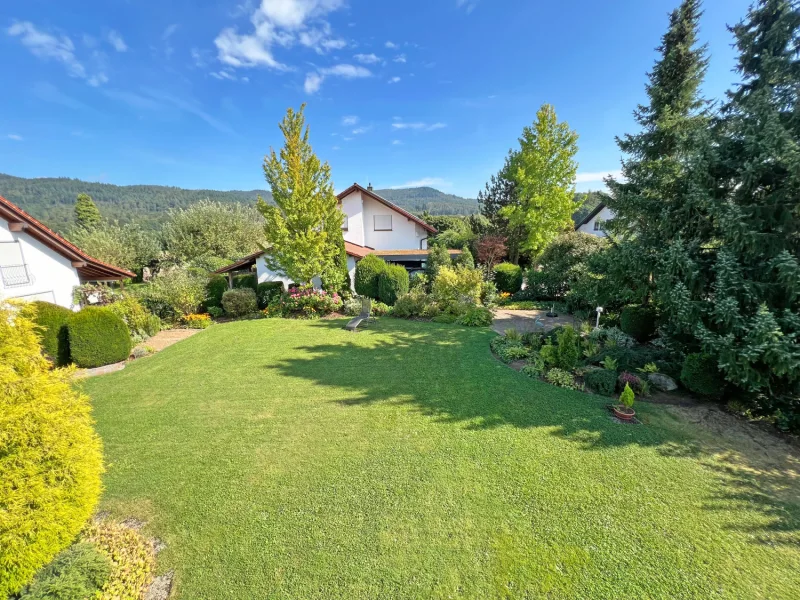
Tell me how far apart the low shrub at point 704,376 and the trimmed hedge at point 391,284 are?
1237 centimetres

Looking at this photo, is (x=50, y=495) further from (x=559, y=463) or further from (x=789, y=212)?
(x=789, y=212)

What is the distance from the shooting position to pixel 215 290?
17406 mm

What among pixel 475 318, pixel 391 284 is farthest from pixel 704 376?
pixel 391 284

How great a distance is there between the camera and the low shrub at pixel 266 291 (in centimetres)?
1728

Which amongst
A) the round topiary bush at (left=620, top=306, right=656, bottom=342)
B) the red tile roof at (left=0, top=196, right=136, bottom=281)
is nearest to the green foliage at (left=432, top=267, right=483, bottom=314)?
the round topiary bush at (left=620, top=306, right=656, bottom=342)

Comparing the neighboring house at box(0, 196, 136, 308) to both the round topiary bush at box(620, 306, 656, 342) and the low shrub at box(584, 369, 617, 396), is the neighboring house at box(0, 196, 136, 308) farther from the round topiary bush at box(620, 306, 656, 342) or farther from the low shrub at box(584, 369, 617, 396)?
the round topiary bush at box(620, 306, 656, 342)

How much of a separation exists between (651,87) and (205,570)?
709 inches

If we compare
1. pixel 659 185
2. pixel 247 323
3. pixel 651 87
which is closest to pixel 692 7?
pixel 651 87

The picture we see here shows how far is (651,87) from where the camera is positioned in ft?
38.3

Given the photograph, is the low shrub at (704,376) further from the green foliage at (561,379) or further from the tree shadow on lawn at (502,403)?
the green foliage at (561,379)

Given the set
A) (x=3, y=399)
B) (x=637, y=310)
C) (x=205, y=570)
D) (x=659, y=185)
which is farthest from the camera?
(x=637, y=310)

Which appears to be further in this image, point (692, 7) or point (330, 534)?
point (692, 7)

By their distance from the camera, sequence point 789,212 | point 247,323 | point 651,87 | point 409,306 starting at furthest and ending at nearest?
1. point 409,306
2. point 247,323
3. point 651,87
4. point 789,212

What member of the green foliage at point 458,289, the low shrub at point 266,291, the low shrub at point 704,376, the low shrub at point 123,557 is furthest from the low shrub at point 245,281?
the low shrub at point 704,376
